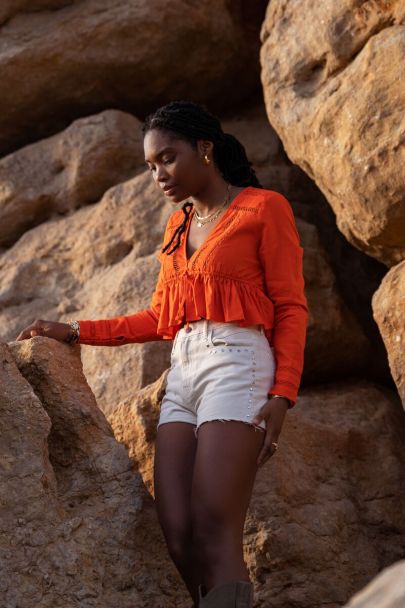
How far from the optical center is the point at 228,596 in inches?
108

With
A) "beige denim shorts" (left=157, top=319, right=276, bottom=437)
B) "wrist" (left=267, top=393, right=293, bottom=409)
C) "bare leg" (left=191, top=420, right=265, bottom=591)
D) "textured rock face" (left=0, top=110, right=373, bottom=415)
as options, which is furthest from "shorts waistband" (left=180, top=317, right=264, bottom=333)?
"textured rock face" (left=0, top=110, right=373, bottom=415)

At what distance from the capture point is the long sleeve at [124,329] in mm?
3484

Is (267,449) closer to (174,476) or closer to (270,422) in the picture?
(270,422)

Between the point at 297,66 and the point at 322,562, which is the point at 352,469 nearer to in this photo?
the point at 322,562

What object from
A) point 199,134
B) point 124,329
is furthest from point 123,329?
point 199,134

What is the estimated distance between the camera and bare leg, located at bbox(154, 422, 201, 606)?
2926mm

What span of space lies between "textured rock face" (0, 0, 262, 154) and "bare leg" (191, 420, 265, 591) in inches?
123

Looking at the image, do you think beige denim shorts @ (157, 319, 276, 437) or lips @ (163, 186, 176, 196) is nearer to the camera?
beige denim shorts @ (157, 319, 276, 437)

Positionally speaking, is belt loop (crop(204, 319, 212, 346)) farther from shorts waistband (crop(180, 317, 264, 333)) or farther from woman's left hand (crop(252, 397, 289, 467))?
woman's left hand (crop(252, 397, 289, 467))

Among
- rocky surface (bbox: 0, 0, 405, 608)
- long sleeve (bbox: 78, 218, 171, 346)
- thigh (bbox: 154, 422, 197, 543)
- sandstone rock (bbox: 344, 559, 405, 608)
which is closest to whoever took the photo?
sandstone rock (bbox: 344, 559, 405, 608)

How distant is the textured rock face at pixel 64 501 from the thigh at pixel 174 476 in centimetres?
25

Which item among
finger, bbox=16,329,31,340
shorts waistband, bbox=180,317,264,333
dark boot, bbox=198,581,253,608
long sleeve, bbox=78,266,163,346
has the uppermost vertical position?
shorts waistband, bbox=180,317,264,333

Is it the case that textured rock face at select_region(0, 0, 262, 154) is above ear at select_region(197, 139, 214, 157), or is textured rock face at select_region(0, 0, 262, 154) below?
below

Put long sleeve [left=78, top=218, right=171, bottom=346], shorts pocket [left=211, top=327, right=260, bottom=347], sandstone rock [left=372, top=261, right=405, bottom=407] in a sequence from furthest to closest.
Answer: sandstone rock [left=372, top=261, right=405, bottom=407], long sleeve [left=78, top=218, right=171, bottom=346], shorts pocket [left=211, top=327, right=260, bottom=347]
